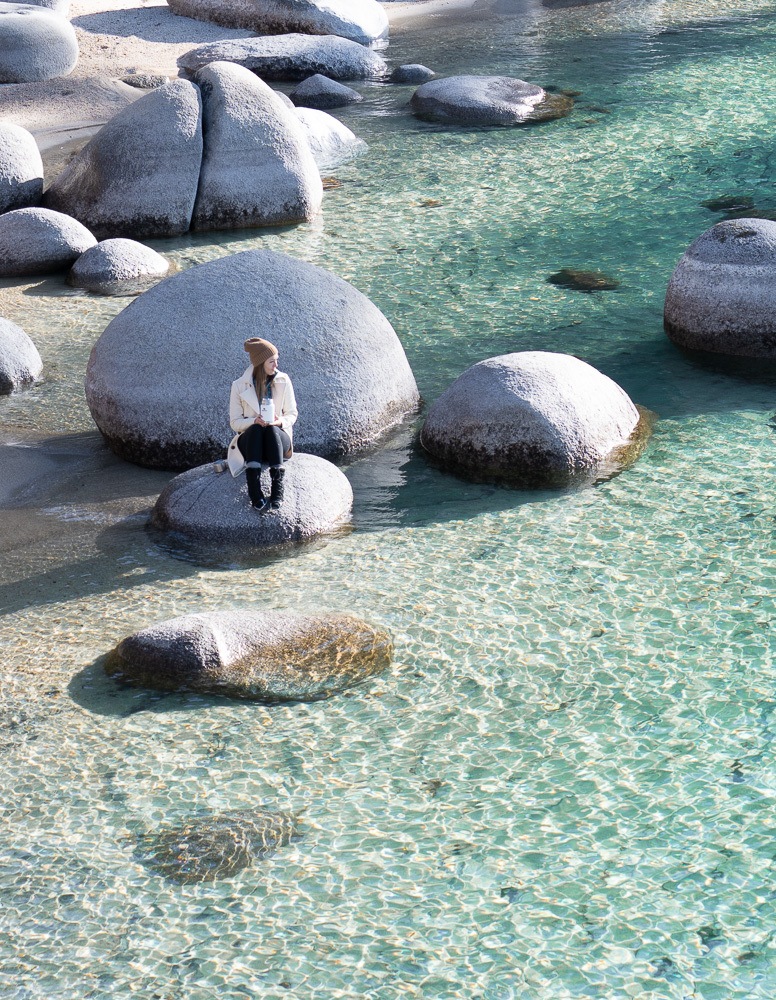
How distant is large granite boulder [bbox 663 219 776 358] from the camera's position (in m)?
7.43

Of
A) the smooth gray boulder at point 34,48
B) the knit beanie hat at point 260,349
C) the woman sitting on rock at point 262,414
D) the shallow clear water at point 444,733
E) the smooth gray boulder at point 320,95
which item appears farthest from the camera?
the smooth gray boulder at point 34,48

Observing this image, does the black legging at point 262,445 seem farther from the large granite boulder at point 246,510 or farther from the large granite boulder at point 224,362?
the large granite boulder at point 224,362

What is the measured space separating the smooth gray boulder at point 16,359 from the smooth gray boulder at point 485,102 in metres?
6.53

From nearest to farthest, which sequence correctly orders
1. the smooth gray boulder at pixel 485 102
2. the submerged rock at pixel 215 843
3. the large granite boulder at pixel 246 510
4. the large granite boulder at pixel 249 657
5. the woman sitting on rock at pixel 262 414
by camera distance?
the submerged rock at pixel 215 843 < the large granite boulder at pixel 249 657 < the woman sitting on rock at pixel 262 414 < the large granite boulder at pixel 246 510 < the smooth gray boulder at pixel 485 102

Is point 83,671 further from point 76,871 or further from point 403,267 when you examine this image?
point 403,267

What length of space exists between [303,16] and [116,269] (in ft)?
28.4

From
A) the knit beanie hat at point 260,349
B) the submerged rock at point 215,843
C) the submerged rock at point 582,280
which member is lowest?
the submerged rock at point 215,843

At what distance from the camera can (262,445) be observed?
534 cm

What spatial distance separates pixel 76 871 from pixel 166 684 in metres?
0.93

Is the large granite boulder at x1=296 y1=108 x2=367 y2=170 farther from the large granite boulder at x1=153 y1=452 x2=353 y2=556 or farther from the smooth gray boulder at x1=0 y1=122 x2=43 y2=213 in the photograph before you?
the large granite boulder at x1=153 y1=452 x2=353 y2=556

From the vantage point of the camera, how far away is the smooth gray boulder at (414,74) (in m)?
14.7

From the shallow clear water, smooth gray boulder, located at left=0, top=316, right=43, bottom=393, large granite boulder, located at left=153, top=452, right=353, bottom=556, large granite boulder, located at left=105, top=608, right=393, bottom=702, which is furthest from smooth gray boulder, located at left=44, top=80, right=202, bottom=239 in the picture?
large granite boulder, located at left=105, top=608, right=393, bottom=702

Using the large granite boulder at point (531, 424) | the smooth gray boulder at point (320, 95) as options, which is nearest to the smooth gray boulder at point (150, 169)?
the smooth gray boulder at point (320, 95)

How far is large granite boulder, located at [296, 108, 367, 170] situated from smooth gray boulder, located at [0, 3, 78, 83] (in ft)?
13.1
